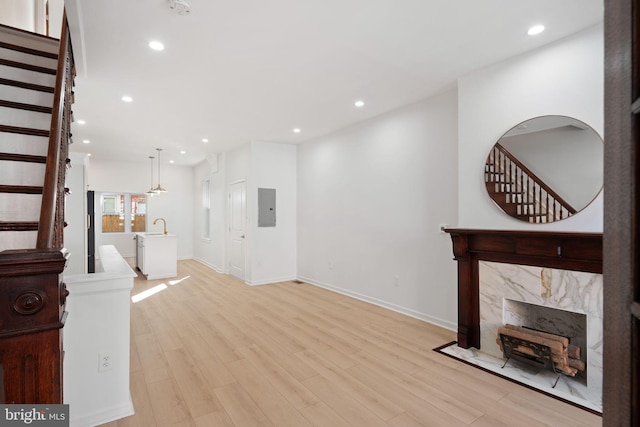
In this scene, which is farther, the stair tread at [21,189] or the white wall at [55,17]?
the white wall at [55,17]

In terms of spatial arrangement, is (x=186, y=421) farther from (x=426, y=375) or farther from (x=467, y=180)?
(x=467, y=180)

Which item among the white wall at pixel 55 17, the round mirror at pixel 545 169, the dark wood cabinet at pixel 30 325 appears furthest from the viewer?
the white wall at pixel 55 17

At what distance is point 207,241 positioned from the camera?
8625mm

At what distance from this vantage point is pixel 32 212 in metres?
2.40

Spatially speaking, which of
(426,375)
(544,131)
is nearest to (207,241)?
(426,375)

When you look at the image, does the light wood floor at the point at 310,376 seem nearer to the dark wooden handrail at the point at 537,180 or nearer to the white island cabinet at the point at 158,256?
the dark wooden handrail at the point at 537,180

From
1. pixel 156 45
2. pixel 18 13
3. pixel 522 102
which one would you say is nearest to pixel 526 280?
pixel 522 102

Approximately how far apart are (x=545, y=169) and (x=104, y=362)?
378 cm

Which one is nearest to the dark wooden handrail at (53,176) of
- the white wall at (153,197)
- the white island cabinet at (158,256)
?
the white island cabinet at (158,256)

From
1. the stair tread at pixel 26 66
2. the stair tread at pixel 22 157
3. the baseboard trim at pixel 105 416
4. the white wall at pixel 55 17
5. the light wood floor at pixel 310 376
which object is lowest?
the light wood floor at pixel 310 376

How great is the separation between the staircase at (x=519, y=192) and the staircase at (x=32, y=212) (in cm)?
327

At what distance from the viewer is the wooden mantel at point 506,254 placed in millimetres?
2477

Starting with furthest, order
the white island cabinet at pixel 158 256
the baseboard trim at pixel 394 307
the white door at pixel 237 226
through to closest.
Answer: the white island cabinet at pixel 158 256
the white door at pixel 237 226
the baseboard trim at pixel 394 307

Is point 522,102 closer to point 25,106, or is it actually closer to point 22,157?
point 22,157
